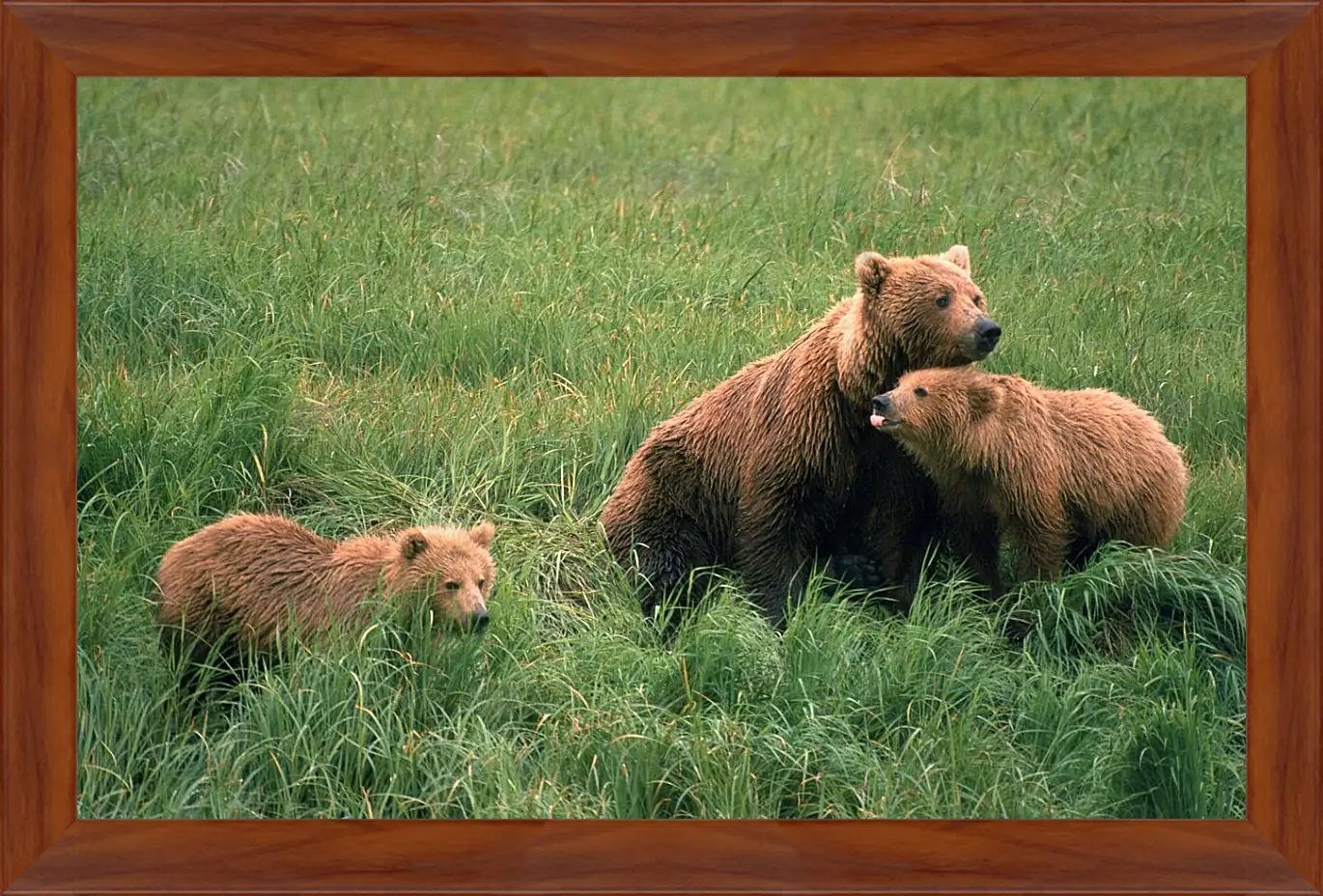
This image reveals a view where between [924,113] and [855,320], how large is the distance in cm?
93

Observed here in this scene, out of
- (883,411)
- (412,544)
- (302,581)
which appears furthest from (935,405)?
(302,581)

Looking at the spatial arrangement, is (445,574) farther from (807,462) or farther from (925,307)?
(925,307)

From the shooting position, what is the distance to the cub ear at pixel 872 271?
579cm

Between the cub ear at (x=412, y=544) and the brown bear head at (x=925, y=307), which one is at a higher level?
the brown bear head at (x=925, y=307)

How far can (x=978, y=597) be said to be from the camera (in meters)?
5.75

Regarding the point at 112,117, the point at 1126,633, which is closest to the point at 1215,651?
the point at 1126,633

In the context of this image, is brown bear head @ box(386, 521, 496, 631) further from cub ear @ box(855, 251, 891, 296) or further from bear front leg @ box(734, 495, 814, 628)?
cub ear @ box(855, 251, 891, 296)
